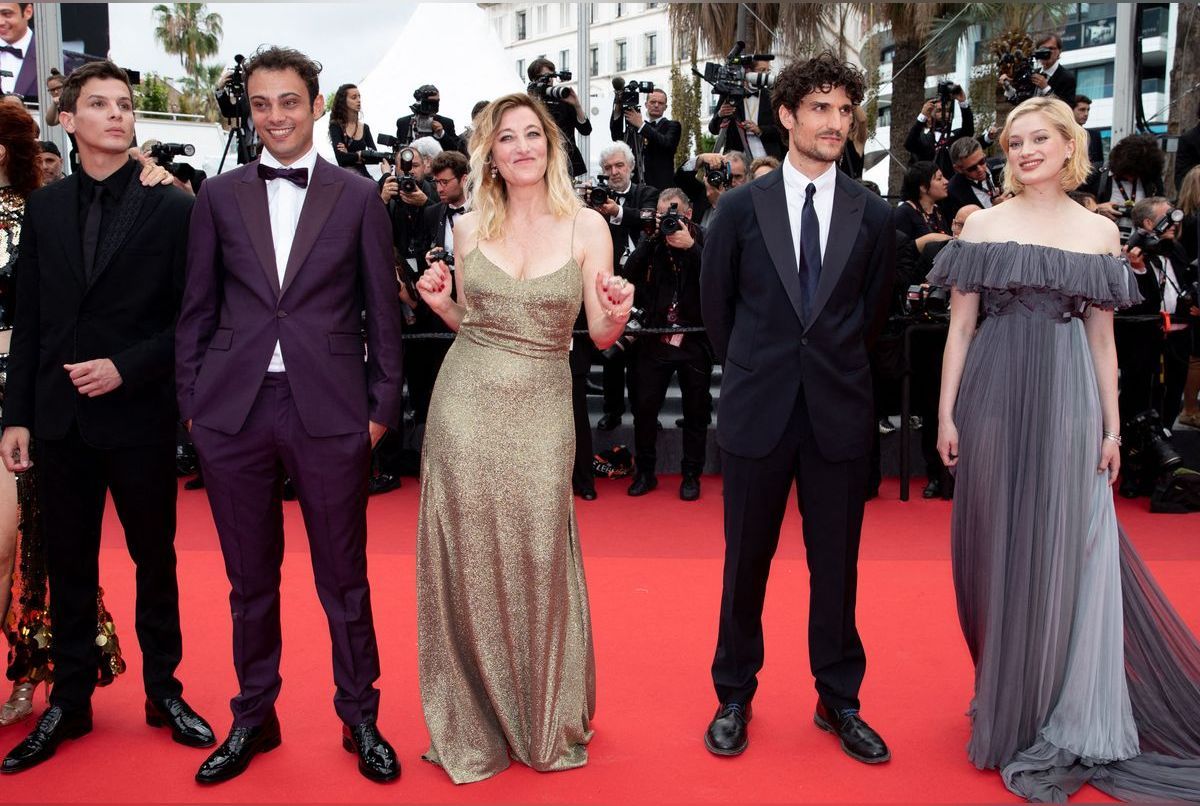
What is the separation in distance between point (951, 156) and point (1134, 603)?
14.9 ft

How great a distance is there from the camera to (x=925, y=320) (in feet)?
22.9

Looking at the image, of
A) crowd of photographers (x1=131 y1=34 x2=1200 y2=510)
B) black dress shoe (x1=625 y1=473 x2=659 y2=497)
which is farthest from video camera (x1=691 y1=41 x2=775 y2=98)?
black dress shoe (x1=625 y1=473 x2=659 y2=497)

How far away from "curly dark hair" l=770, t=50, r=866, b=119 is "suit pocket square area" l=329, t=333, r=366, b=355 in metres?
1.42

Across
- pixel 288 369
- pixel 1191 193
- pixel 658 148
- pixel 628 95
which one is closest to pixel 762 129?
pixel 658 148

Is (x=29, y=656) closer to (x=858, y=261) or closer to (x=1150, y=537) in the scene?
(x=858, y=261)

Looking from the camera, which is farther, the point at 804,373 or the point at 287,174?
the point at 804,373

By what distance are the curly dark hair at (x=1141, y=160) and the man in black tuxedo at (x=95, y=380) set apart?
6356 mm

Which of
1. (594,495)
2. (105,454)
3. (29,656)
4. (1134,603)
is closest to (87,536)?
(105,454)

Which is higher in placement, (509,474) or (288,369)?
(288,369)

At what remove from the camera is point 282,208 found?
321 centimetres

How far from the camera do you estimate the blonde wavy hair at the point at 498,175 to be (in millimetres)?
3252

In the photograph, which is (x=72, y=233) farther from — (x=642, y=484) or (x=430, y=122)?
(x=430, y=122)

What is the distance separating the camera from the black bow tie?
315 cm

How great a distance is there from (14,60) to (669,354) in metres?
6.73
